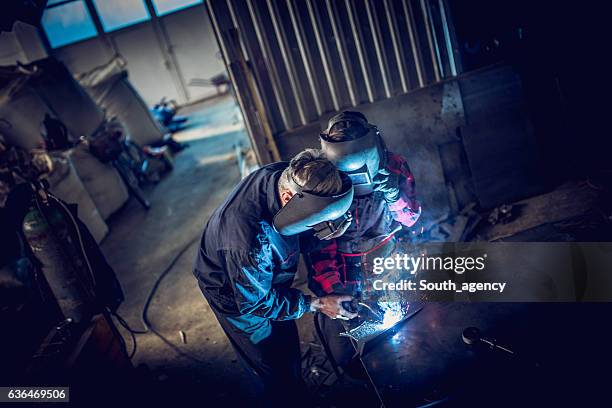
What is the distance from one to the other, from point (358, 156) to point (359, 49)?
6.24 feet

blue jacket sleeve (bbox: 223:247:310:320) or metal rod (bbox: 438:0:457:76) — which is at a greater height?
metal rod (bbox: 438:0:457:76)

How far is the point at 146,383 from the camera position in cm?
363

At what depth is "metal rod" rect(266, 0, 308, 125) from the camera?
148 inches

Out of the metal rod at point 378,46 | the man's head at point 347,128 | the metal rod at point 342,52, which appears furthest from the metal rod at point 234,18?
the man's head at point 347,128

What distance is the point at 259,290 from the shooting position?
228 cm

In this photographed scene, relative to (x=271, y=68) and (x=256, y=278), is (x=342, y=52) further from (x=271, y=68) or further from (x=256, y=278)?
(x=256, y=278)

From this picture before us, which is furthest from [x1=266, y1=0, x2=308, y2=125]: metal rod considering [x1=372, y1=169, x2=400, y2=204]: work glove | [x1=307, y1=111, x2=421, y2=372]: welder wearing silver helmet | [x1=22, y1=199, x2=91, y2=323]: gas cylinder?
[x1=22, y1=199, x2=91, y2=323]: gas cylinder

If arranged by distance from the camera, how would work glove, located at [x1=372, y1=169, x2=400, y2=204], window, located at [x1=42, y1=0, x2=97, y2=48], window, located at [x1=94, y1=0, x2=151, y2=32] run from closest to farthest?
work glove, located at [x1=372, y1=169, x2=400, y2=204]
window, located at [x1=42, y1=0, x2=97, y2=48]
window, located at [x1=94, y1=0, x2=151, y2=32]

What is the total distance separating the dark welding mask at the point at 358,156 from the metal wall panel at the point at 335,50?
1555 mm

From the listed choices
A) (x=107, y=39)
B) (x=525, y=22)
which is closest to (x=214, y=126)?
(x=107, y=39)

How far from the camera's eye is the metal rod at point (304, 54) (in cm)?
379

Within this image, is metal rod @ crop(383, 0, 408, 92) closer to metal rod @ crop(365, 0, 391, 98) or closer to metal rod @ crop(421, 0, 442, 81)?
metal rod @ crop(365, 0, 391, 98)

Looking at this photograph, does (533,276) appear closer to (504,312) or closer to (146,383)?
(504,312)

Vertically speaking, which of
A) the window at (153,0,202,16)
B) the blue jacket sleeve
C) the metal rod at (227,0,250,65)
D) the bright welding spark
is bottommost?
the bright welding spark
